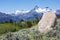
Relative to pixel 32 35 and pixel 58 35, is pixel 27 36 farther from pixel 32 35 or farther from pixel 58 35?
pixel 58 35

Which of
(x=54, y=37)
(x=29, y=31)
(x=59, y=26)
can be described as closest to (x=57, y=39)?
(x=54, y=37)

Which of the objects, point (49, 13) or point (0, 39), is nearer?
point (0, 39)

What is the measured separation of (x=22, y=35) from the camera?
11.2 metres

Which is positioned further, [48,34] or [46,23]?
[46,23]

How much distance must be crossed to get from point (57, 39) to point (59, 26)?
3.93 feet

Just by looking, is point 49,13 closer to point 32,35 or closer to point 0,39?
point 32,35

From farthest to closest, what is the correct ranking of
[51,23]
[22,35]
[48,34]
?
[51,23] < [48,34] < [22,35]

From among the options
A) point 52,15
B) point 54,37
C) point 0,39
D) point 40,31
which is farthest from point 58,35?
point 0,39

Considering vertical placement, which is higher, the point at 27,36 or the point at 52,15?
the point at 52,15

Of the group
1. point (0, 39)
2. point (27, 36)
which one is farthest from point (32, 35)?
point (0, 39)

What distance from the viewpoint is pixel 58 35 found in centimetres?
1157

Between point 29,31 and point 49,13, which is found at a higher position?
point 49,13

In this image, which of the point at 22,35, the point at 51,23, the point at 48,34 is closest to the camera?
the point at 22,35

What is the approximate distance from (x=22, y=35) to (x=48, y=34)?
5.89 feet
